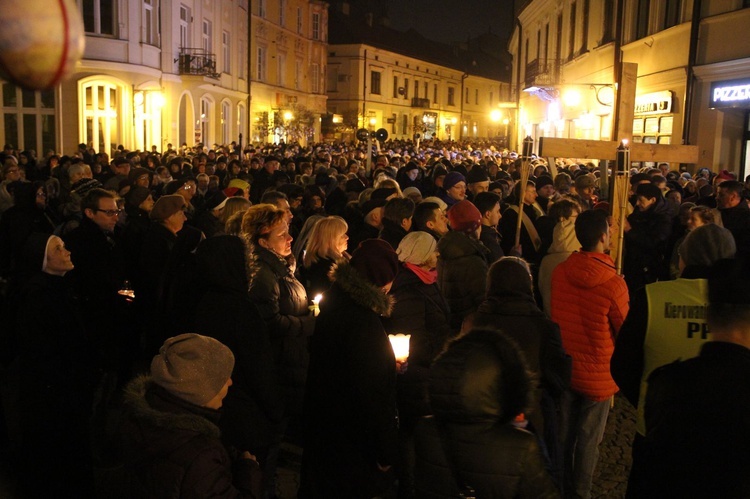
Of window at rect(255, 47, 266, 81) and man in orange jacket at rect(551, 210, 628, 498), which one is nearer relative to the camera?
man in orange jacket at rect(551, 210, 628, 498)

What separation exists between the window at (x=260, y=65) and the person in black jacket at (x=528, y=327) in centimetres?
4289

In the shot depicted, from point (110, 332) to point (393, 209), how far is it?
2.59m

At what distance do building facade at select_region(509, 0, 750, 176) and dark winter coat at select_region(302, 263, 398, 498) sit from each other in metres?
9.09

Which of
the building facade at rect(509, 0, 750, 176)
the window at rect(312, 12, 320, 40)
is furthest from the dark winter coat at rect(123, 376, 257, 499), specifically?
the window at rect(312, 12, 320, 40)

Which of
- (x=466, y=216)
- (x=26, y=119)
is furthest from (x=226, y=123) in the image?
(x=466, y=216)

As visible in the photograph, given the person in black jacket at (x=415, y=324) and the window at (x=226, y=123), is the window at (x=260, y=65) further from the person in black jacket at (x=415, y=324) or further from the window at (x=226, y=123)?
the person in black jacket at (x=415, y=324)

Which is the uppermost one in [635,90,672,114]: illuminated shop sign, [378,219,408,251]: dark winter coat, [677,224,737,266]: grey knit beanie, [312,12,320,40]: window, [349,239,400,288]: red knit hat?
[312,12,320,40]: window

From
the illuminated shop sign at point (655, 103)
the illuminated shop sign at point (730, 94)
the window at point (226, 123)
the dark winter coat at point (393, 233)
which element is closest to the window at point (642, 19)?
the illuminated shop sign at point (655, 103)

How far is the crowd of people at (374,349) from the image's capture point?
2770 mm

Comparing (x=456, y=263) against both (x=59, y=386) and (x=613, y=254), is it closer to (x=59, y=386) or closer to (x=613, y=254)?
(x=613, y=254)

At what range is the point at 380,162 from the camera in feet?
53.7

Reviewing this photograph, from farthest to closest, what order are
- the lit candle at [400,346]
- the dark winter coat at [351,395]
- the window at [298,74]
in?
the window at [298,74] < the lit candle at [400,346] < the dark winter coat at [351,395]

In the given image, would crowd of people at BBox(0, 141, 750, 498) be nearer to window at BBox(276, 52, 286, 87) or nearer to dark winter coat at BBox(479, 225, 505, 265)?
dark winter coat at BBox(479, 225, 505, 265)

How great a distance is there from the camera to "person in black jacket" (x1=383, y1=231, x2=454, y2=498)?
15.3 feet
